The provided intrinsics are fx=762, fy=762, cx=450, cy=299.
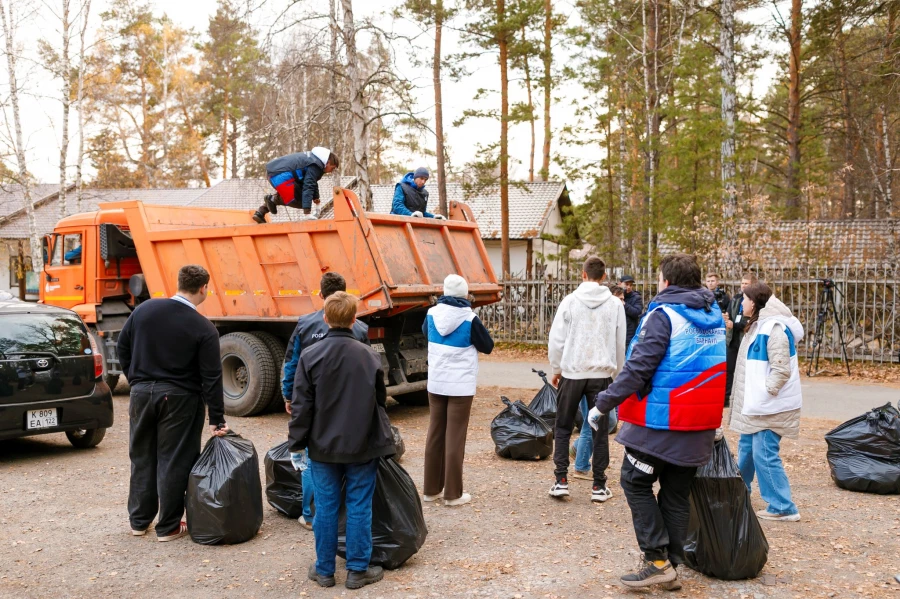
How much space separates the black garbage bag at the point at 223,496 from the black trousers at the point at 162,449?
0.46ft

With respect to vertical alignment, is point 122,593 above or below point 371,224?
below

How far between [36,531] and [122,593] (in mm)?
1493

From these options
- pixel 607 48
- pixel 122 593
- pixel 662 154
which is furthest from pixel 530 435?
pixel 607 48

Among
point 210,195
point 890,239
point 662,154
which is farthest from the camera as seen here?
point 210,195

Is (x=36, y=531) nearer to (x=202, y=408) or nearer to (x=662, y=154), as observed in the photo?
→ (x=202, y=408)

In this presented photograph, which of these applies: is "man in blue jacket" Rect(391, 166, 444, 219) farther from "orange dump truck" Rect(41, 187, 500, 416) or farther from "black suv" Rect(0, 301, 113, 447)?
"black suv" Rect(0, 301, 113, 447)

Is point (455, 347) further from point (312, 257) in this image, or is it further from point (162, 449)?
point (312, 257)

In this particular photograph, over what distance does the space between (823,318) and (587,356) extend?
8505mm

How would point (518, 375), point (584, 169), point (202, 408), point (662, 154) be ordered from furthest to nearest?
point (584, 169) → point (662, 154) → point (518, 375) → point (202, 408)

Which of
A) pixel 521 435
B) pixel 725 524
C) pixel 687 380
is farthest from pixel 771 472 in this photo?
pixel 521 435

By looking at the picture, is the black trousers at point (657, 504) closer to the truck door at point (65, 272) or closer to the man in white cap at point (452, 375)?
the man in white cap at point (452, 375)

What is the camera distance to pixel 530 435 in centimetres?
691

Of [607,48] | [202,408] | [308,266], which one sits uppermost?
[607,48]

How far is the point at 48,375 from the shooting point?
22.9ft
